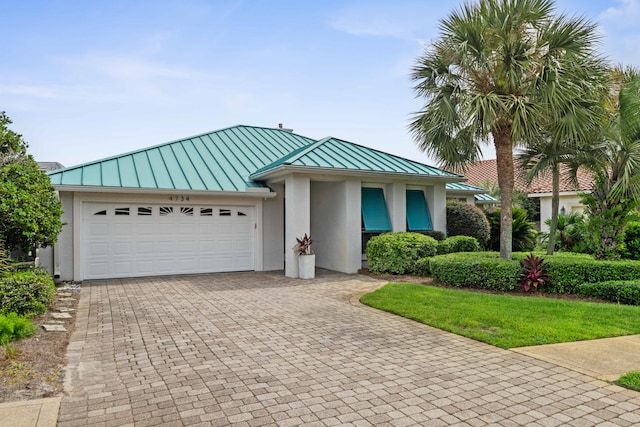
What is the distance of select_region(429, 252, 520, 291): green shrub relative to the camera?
32.1 ft

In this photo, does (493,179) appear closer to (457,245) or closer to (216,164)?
(457,245)

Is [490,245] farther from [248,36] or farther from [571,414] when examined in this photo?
[571,414]

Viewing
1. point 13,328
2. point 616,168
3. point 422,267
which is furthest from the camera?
point 422,267

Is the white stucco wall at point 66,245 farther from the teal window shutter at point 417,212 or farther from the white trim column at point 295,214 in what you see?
the teal window shutter at point 417,212

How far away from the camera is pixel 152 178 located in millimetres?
12547

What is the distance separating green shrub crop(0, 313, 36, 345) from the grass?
7571 millimetres

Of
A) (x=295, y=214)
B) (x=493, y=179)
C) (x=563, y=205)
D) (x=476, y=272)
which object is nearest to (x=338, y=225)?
(x=295, y=214)

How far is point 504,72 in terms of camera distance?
1047cm

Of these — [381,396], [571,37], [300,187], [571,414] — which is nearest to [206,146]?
[300,187]

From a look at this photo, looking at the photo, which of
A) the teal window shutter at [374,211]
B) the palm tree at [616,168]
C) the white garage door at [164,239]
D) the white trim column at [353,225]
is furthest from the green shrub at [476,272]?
the white garage door at [164,239]

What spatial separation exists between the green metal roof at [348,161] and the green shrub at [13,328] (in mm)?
7090

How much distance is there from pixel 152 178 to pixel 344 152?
20.2 ft

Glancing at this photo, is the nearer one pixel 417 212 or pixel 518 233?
pixel 417 212

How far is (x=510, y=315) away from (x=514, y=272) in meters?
2.83
